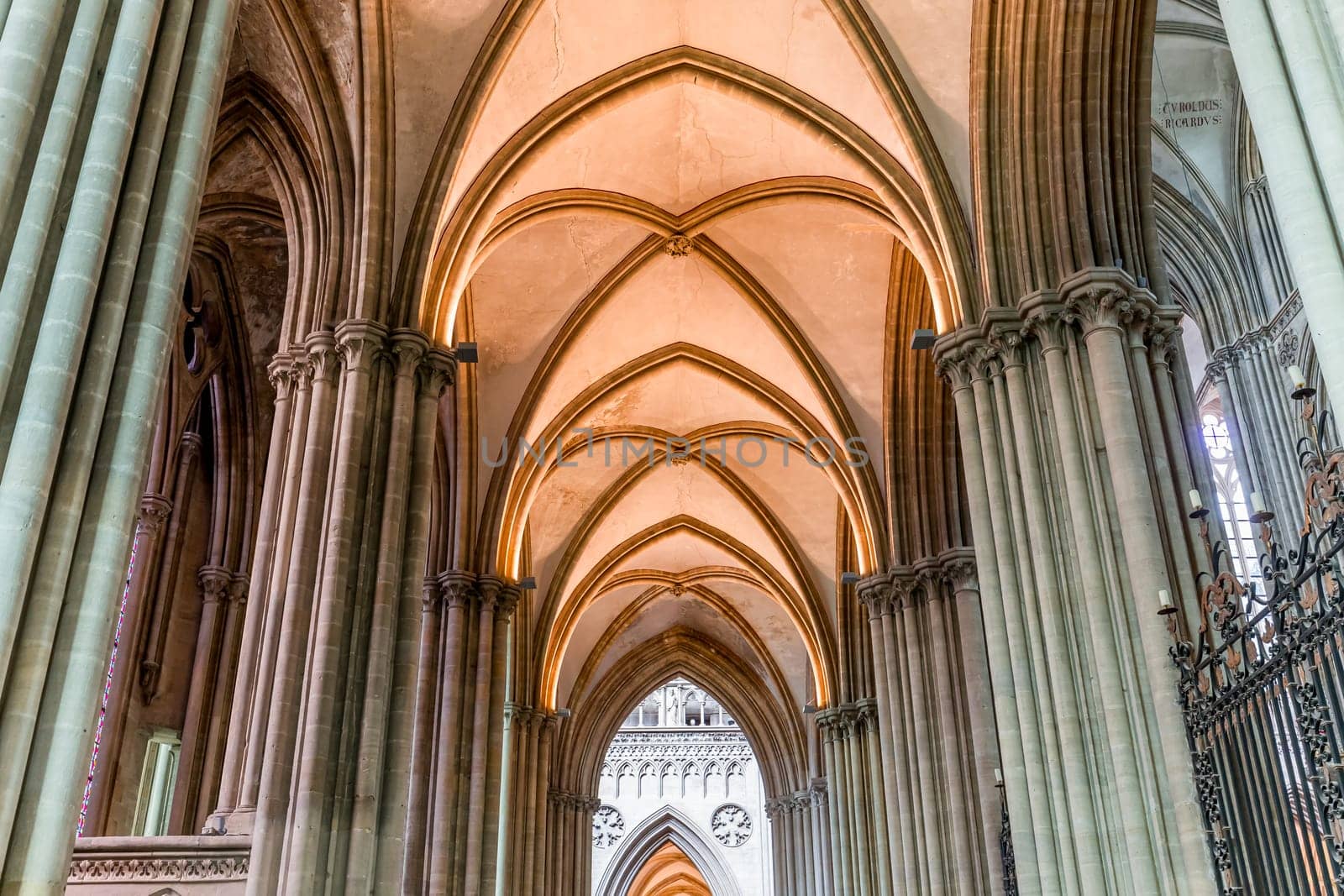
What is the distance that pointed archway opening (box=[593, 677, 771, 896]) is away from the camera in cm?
3547

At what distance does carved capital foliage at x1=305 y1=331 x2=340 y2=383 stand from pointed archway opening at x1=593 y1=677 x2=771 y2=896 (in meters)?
25.7

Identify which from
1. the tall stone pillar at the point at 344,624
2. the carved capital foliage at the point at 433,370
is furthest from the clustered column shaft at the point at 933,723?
the carved capital foliage at the point at 433,370

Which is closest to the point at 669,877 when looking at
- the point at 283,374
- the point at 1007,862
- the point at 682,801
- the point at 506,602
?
the point at 682,801

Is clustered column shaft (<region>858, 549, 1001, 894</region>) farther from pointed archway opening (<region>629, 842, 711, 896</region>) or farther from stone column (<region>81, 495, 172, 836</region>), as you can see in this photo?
pointed archway opening (<region>629, 842, 711, 896</region>)

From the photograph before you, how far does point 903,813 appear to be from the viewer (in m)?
14.9

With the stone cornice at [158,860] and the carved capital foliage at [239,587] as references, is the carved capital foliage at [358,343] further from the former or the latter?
the carved capital foliage at [239,587]

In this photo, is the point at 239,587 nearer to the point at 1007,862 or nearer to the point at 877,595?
the point at 877,595

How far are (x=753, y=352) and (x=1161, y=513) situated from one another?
8.72 meters

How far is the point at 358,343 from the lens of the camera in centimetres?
1027

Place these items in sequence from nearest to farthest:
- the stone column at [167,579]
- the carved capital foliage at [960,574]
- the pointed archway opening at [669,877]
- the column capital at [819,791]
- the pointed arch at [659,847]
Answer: the stone column at [167,579]
the carved capital foliage at [960,574]
the column capital at [819,791]
the pointed arch at [659,847]
the pointed archway opening at [669,877]

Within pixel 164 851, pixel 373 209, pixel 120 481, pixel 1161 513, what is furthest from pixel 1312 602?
pixel 373 209

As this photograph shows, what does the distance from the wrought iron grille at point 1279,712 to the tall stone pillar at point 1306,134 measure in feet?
2.95

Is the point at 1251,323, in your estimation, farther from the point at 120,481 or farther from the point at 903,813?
the point at 120,481

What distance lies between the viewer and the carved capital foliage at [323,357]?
1025 centimetres
